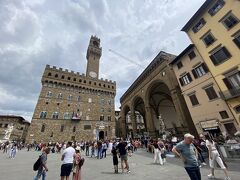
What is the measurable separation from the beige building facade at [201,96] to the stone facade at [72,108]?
89.2 ft

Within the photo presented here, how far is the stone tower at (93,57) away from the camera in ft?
147

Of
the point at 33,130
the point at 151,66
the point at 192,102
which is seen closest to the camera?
the point at 192,102

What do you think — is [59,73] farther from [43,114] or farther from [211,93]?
[211,93]

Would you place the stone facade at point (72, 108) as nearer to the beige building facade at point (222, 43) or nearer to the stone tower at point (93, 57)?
the stone tower at point (93, 57)

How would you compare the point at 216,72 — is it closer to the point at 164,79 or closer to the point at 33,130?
the point at 164,79

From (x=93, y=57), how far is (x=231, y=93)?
42413 millimetres

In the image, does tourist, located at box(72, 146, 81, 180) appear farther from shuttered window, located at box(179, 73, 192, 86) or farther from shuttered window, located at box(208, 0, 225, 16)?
shuttered window, located at box(208, 0, 225, 16)

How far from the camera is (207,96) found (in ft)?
47.6

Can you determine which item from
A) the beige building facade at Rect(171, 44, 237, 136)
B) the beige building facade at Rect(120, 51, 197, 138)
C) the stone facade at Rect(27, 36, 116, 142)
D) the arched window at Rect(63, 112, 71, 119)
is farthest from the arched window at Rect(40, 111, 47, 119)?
the beige building facade at Rect(171, 44, 237, 136)

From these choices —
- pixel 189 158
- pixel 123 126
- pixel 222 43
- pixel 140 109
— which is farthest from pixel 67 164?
pixel 140 109

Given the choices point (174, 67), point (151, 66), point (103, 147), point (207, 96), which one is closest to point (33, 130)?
point (103, 147)

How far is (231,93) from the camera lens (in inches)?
483

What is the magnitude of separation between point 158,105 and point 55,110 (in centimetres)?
2654

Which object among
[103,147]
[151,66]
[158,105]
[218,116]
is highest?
[151,66]
